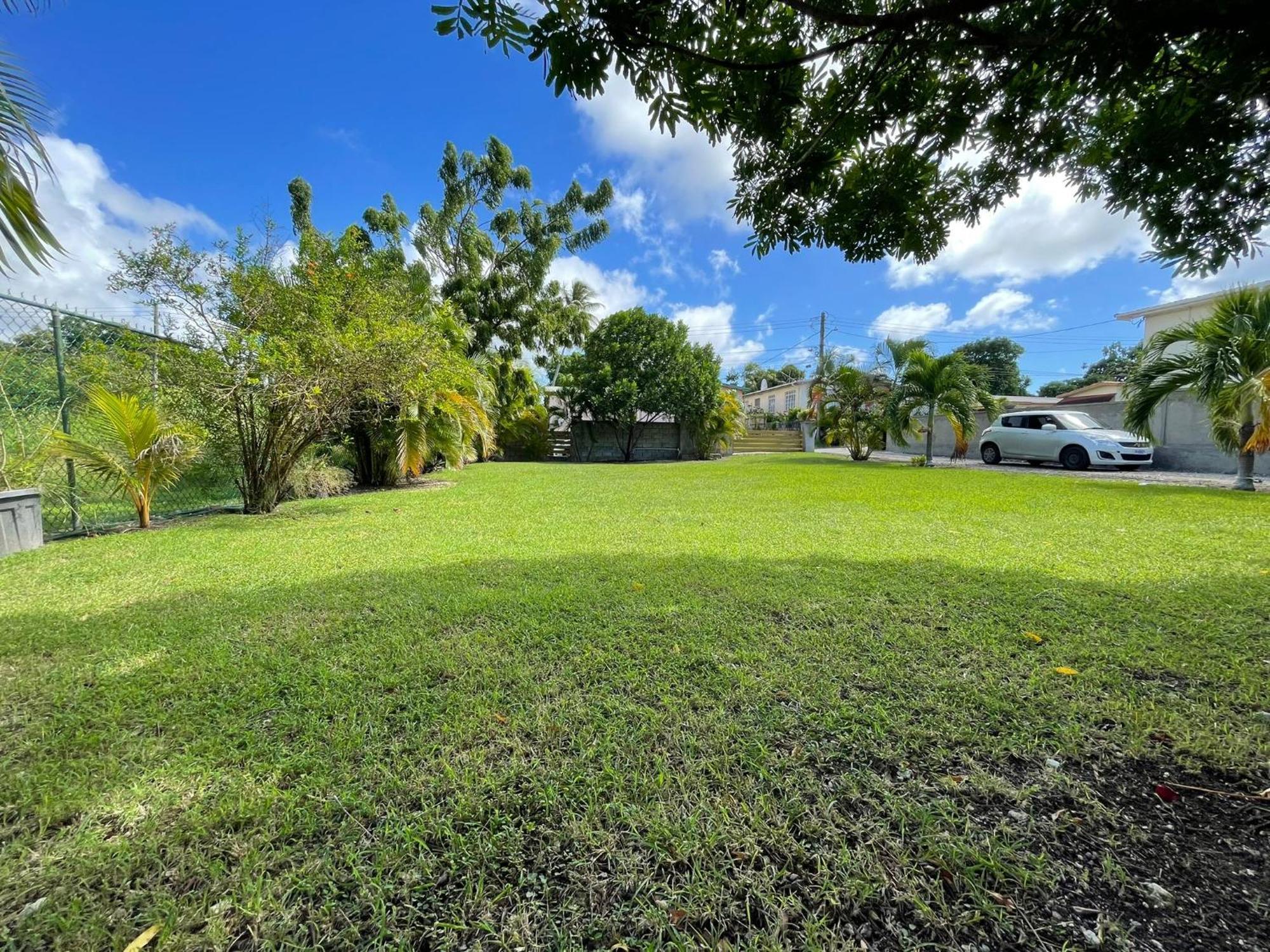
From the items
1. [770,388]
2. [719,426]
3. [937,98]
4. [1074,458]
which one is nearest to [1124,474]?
[1074,458]

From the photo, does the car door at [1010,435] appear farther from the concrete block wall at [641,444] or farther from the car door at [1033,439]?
the concrete block wall at [641,444]

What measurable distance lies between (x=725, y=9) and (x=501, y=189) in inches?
759

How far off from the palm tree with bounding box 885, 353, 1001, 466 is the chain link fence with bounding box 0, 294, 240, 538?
15179 mm

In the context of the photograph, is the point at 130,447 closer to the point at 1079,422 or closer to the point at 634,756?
the point at 634,756

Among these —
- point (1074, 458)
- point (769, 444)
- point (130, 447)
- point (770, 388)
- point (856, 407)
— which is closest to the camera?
point (130, 447)

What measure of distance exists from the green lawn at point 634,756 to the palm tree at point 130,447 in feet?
4.92

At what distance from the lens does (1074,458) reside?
12367mm

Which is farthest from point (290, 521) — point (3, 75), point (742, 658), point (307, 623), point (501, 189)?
point (501, 189)

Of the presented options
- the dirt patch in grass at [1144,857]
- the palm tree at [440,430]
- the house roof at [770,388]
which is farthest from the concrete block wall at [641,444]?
the house roof at [770,388]

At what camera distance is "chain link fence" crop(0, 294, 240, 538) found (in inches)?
174

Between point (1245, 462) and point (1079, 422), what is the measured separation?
5851 millimetres

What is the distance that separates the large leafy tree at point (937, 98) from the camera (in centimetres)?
145

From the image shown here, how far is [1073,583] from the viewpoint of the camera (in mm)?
3387

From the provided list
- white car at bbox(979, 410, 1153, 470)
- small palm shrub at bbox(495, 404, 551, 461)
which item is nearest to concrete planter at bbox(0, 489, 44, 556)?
small palm shrub at bbox(495, 404, 551, 461)
